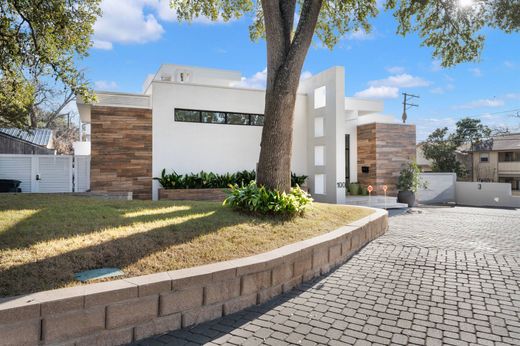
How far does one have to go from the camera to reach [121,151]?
42.1 feet

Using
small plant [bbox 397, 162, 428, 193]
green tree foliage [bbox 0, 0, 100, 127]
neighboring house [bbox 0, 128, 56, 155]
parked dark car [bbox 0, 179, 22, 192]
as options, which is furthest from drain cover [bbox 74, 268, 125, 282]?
neighboring house [bbox 0, 128, 56, 155]

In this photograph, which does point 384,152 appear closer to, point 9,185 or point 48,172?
point 48,172

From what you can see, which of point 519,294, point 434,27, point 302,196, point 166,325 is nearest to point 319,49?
point 434,27

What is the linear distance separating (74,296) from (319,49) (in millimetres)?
11491

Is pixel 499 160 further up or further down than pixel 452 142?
further down

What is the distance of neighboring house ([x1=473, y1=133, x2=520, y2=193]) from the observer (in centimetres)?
3114

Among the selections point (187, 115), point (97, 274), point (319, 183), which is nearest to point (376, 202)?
point (319, 183)

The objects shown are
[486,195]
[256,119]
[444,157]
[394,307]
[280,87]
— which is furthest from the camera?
[444,157]

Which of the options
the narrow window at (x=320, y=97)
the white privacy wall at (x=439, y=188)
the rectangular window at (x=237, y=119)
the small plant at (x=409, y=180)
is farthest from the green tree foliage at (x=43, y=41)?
the white privacy wall at (x=439, y=188)

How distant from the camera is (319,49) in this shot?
40.7ft

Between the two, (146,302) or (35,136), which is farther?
(35,136)

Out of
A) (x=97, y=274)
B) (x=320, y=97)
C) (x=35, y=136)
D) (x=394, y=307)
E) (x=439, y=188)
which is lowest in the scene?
(x=394, y=307)

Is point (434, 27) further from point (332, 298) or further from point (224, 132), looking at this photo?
point (332, 298)

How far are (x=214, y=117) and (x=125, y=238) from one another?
411 inches
